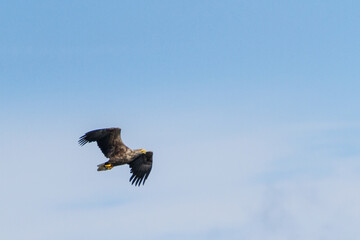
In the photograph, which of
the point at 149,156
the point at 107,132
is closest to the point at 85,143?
the point at 107,132

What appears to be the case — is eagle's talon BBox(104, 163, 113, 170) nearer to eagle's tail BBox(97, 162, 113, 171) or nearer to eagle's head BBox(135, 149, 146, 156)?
eagle's tail BBox(97, 162, 113, 171)

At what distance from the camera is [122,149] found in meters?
48.4

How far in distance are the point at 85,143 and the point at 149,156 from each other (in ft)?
15.9

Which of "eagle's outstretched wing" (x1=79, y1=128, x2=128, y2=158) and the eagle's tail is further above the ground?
"eagle's outstretched wing" (x1=79, y1=128, x2=128, y2=158)

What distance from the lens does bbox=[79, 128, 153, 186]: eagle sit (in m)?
47.3

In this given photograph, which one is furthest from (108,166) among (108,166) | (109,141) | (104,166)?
(109,141)

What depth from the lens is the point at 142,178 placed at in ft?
161

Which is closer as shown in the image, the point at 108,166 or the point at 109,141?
the point at 108,166

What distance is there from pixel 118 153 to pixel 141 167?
2111mm

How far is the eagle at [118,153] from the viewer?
4728 centimetres

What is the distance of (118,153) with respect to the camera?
48.2 meters

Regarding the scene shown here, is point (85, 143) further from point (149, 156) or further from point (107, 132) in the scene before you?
point (149, 156)

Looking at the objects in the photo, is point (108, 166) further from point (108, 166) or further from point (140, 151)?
point (140, 151)

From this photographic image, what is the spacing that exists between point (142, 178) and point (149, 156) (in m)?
1.60
